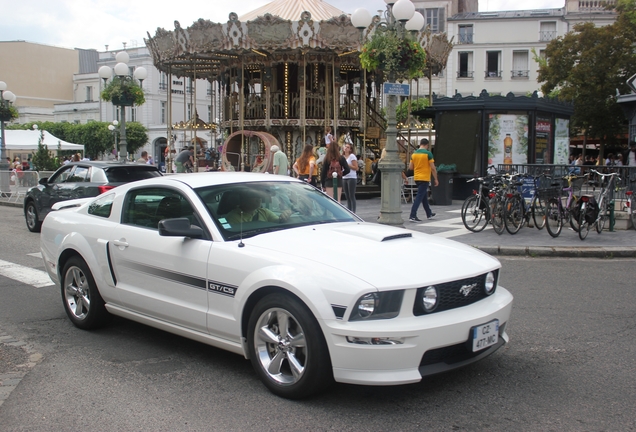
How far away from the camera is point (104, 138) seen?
65062mm

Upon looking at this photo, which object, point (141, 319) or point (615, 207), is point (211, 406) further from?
point (615, 207)

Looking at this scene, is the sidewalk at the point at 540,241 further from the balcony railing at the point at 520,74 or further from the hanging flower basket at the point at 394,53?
the balcony railing at the point at 520,74

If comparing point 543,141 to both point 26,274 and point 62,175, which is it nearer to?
point 62,175

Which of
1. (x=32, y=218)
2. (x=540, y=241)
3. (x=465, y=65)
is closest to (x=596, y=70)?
(x=465, y=65)

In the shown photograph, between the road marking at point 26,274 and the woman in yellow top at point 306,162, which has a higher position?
the woman in yellow top at point 306,162

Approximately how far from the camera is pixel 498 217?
12.2 m

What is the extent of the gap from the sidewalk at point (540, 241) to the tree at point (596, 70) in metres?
25.1

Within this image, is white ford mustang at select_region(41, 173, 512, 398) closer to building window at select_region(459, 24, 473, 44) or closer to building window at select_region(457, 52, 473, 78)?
building window at select_region(457, 52, 473, 78)

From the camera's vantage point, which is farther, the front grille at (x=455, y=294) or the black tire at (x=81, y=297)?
the black tire at (x=81, y=297)

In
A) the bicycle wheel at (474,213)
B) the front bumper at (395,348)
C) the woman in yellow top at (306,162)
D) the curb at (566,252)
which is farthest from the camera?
the woman in yellow top at (306,162)

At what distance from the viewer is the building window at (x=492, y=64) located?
178 feet

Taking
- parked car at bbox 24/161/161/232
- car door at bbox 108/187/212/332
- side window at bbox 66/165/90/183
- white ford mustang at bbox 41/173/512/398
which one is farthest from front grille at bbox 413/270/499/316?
side window at bbox 66/165/90/183

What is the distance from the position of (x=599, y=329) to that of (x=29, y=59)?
8518 centimetres

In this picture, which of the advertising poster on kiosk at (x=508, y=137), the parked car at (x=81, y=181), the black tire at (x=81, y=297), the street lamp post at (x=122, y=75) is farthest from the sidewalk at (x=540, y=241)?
the street lamp post at (x=122, y=75)
